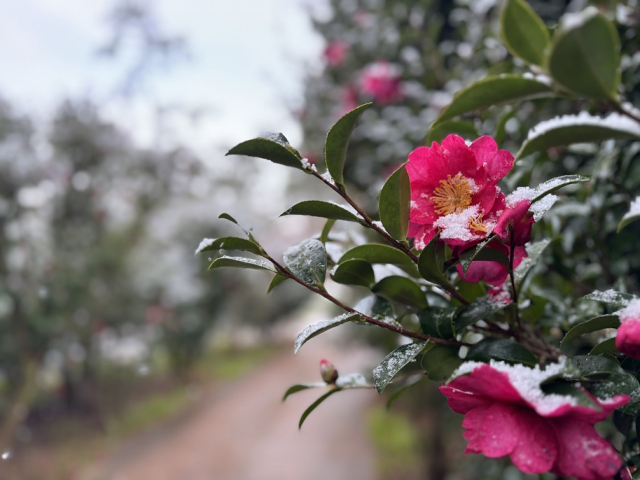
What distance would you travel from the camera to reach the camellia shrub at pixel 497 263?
0.28 meters

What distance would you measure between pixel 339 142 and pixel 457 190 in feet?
0.37

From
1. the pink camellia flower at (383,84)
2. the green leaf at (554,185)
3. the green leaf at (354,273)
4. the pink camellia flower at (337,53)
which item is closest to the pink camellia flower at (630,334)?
the green leaf at (554,185)

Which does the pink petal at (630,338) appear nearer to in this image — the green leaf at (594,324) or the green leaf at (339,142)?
the green leaf at (594,324)

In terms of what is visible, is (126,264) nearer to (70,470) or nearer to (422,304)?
(70,470)

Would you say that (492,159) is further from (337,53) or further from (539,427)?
(337,53)

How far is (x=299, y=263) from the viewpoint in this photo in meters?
0.43

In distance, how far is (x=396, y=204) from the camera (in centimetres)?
40

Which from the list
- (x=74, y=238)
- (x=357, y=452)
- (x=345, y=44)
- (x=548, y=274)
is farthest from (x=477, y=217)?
(x=74, y=238)

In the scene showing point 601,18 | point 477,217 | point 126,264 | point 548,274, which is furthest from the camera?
point 126,264

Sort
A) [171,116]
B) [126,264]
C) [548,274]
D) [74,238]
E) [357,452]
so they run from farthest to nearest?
1. [171,116]
2. [126,264]
3. [74,238]
4. [357,452]
5. [548,274]

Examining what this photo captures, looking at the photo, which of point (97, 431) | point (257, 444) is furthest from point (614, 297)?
point (97, 431)

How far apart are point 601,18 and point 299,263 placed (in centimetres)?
28

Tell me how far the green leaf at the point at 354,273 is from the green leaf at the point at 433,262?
62 millimetres

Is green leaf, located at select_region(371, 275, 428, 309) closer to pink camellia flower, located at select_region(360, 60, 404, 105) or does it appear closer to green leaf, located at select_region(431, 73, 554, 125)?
green leaf, located at select_region(431, 73, 554, 125)
